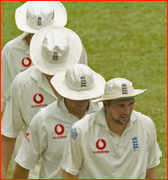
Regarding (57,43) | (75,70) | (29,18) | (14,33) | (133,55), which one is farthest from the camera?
(14,33)

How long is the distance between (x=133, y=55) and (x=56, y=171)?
7368 mm

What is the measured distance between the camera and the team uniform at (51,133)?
525 centimetres

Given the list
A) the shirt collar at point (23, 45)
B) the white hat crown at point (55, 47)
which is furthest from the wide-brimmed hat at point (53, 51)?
the shirt collar at point (23, 45)

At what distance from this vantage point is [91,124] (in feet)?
15.7

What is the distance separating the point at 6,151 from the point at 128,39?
7465mm

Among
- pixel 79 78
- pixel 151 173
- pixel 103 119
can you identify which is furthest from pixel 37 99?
pixel 151 173

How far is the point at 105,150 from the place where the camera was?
4.76 metres

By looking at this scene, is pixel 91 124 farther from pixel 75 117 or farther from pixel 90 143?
pixel 75 117

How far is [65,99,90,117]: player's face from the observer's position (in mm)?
5098

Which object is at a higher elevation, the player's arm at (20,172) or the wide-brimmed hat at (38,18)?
the wide-brimmed hat at (38,18)

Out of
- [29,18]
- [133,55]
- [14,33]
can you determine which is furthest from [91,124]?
[14,33]

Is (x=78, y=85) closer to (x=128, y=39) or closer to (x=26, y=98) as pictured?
(x=26, y=98)

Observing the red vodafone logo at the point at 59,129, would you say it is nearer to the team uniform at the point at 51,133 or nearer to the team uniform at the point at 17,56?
the team uniform at the point at 51,133

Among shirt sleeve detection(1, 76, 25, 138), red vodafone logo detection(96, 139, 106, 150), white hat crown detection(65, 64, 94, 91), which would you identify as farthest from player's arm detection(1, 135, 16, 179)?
red vodafone logo detection(96, 139, 106, 150)
